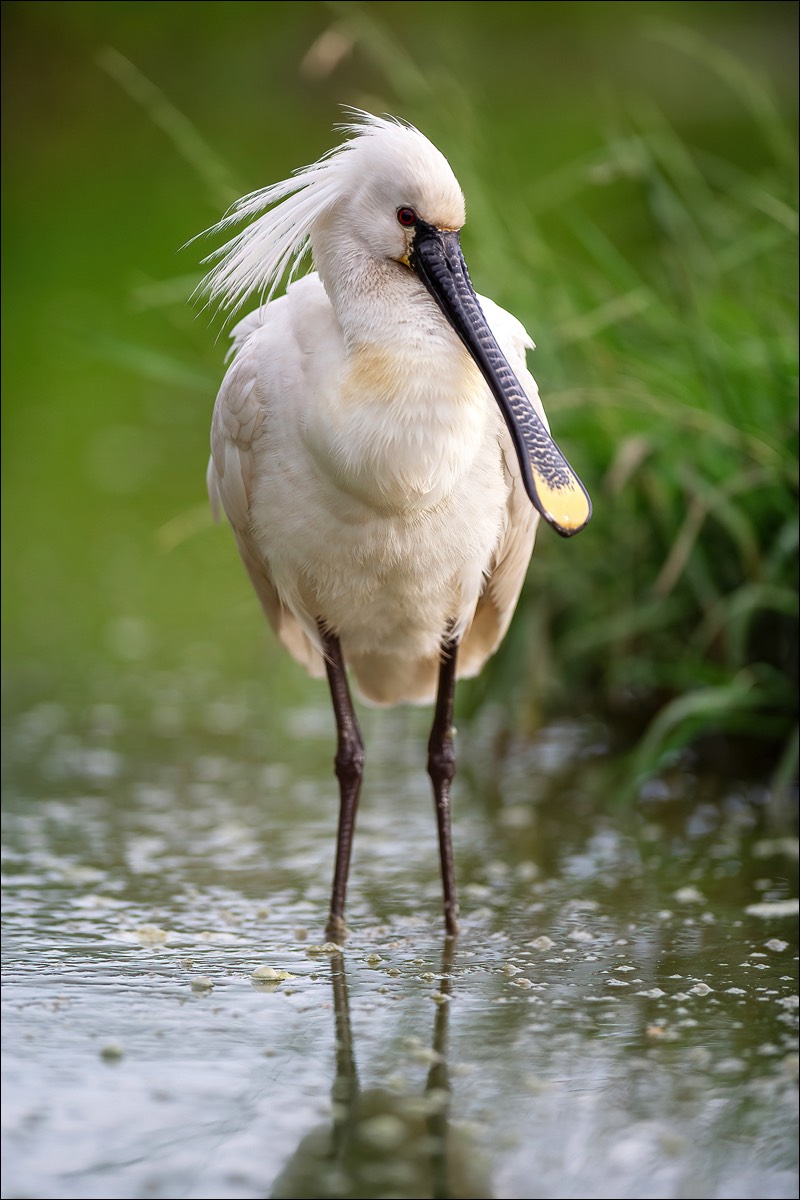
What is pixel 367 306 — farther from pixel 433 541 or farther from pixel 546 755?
pixel 546 755

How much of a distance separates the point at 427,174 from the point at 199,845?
1.96m

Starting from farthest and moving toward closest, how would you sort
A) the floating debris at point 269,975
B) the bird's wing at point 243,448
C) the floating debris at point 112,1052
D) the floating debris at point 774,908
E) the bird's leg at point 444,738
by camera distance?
the bird's leg at point 444,738, the floating debris at point 774,908, the bird's wing at point 243,448, the floating debris at point 269,975, the floating debris at point 112,1052

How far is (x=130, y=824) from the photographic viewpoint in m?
4.77

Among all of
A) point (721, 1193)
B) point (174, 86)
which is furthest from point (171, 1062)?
point (174, 86)

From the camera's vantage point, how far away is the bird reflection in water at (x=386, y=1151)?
2.50m

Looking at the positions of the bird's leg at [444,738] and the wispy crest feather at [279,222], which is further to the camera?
the bird's leg at [444,738]

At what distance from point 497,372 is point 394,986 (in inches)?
48.8

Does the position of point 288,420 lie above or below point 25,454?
below

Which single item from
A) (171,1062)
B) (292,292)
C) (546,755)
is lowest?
(171,1062)

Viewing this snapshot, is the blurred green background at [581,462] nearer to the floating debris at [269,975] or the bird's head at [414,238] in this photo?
the bird's head at [414,238]

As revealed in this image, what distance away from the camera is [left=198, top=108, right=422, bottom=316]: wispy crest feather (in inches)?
142

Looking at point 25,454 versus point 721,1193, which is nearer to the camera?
point 721,1193

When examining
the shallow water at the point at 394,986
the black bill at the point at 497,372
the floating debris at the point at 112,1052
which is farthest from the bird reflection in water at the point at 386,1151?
the black bill at the point at 497,372

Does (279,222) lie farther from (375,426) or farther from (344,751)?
(344,751)
